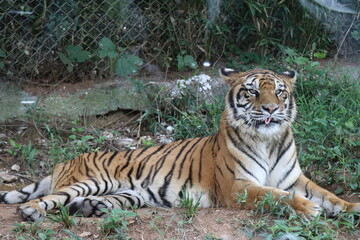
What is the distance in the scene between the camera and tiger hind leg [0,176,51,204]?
17.7ft

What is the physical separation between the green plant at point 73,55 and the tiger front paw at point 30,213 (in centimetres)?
305

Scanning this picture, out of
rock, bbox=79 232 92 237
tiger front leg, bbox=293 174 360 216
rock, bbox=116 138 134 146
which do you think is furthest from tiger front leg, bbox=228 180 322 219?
rock, bbox=116 138 134 146

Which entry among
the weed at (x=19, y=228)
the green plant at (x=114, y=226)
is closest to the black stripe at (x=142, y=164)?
the green plant at (x=114, y=226)

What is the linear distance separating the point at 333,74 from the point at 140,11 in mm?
2446

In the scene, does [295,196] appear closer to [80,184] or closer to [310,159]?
[310,159]

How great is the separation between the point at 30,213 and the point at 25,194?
90 centimetres

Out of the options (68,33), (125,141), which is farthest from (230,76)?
(68,33)

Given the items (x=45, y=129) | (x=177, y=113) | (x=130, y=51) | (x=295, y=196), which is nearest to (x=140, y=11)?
(x=130, y=51)

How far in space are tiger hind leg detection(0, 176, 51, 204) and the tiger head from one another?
1715 millimetres

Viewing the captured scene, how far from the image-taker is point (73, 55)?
738 centimetres

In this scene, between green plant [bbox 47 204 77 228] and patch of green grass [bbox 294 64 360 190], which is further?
patch of green grass [bbox 294 64 360 190]

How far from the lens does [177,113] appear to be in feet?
23.6

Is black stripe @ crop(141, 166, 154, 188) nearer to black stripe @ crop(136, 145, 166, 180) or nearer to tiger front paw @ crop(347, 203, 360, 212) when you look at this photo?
black stripe @ crop(136, 145, 166, 180)

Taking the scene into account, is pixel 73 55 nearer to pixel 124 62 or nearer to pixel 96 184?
pixel 124 62
